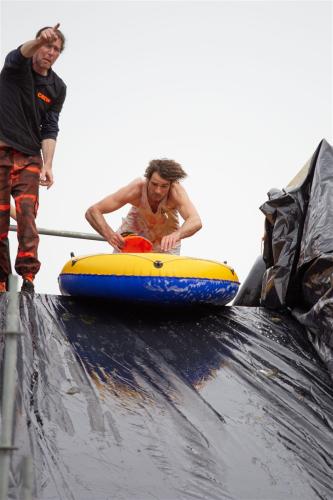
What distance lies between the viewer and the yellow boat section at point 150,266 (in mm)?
2822

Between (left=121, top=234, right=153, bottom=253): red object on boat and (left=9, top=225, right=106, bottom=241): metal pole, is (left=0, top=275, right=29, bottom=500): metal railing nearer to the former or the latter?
(left=121, top=234, right=153, bottom=253): red object on boat

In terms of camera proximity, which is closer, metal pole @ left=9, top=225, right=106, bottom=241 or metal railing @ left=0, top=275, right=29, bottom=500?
metal railing @ left=0, top=275, right=29, bottom=500

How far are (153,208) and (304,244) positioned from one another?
1.02 metres

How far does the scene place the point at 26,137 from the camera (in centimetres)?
331

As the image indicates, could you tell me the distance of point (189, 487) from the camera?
1.62 meters

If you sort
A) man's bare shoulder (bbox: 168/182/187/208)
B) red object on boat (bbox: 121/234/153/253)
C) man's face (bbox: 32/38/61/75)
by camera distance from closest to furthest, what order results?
man's face (bbox: 32/38/61/75), red object on boat (bbox: 121/234/153/253), man's bare shoulder (bbox: 168/182/187/208)

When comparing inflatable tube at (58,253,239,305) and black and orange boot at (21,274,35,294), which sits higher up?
inflatable tube at (58,253,239,305)

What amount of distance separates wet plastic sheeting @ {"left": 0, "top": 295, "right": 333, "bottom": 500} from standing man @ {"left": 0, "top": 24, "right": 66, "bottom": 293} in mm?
436

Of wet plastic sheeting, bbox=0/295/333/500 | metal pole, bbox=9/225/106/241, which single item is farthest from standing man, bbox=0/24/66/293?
metal pole, bbox=9/225/106/241

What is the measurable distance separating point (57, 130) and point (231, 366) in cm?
170

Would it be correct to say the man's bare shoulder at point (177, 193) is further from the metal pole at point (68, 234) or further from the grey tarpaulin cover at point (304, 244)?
the metal pole at point (68, 234)

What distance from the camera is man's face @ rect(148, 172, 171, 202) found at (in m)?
3.46

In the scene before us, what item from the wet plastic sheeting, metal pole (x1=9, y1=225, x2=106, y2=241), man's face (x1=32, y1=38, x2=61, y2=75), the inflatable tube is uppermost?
man's face (x1=32, y1=38, x2=61, y2=75)

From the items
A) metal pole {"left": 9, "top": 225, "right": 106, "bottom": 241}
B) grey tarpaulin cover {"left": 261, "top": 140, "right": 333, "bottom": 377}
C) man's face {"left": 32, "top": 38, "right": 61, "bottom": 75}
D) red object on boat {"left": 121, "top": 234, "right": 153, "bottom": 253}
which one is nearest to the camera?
grey tarpaulin cover {"left": 261, "top": 140, "right": 333, "bottom": 377}
